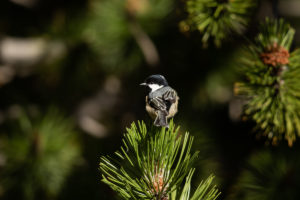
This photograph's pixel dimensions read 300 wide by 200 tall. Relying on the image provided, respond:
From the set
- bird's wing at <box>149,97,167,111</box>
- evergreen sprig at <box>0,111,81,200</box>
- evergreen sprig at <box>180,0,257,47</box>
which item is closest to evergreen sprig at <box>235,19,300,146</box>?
evergreen sprig at <box>180,0,257,47</box>

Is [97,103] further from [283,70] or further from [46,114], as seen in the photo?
[283,70]

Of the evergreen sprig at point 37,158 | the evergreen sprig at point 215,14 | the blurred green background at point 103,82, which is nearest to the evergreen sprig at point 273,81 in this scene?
the evergreen sprig at point 215,14

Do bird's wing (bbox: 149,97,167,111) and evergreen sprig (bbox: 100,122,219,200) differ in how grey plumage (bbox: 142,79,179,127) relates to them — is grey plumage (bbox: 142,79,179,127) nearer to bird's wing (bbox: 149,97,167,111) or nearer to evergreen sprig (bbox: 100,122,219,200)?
bird's wing (bbox: 149,97,167,111)

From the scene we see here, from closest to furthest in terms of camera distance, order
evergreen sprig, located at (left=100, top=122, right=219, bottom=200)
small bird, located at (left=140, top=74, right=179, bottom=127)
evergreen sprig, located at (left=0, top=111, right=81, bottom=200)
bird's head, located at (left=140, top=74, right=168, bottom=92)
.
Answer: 1. evergreen sprig, located at (left=100, top=122, right=219, bottom=200)
2. small bird, located at (left=140, top=74, right=179, bottom=127)
3. bird's head, located at (left=140, top=74, right=168, bottom=92)
4. evergreen sprig, located at (left=0, top=111, right=81, bottom=200)

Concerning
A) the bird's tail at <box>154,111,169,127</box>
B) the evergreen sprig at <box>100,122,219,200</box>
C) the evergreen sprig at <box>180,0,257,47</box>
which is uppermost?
the evergreen sprig at <box>180,0,257,47</box>

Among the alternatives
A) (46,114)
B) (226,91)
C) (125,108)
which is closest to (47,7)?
(46,114)

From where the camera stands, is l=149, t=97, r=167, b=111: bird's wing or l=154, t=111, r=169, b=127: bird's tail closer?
l=154, t=111, r=169, b=127: bird's tail
